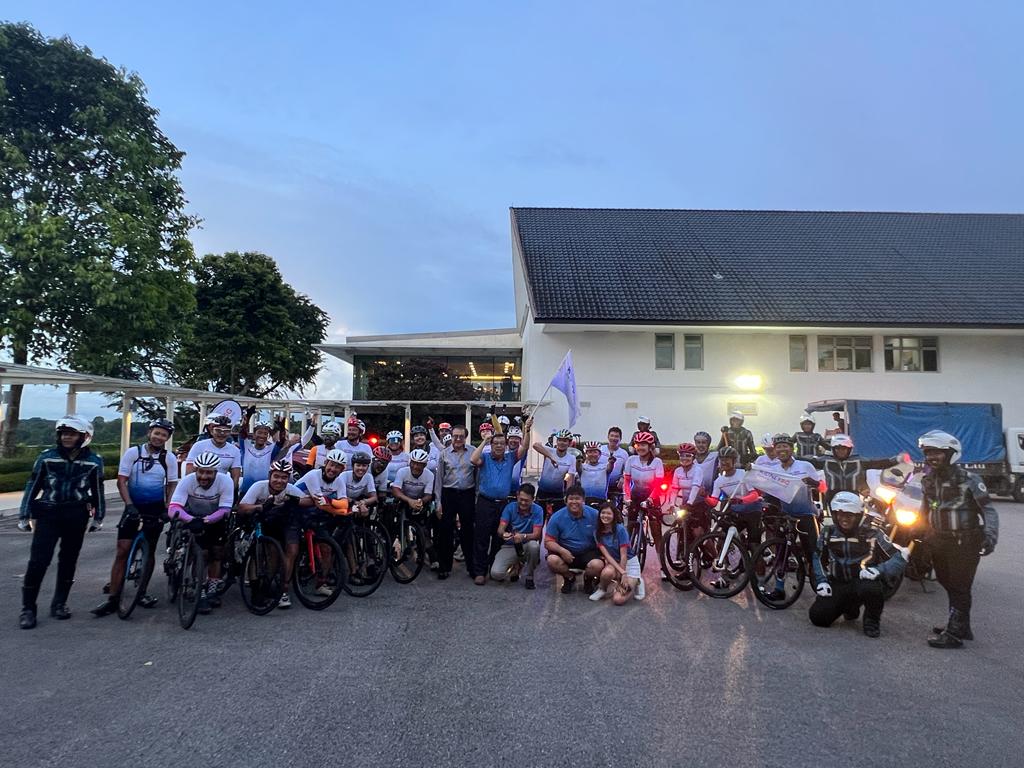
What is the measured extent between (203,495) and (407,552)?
8.32 feet

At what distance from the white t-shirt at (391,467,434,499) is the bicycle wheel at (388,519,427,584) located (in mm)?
342

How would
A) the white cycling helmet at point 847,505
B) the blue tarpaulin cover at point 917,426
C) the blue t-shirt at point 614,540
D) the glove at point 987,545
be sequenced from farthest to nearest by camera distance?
the blue tarpaulin cover at point 917,426 < the blue t-shirt at point 614,540 < the white cycling helmet at point 847,505 < the glove at point 987,545

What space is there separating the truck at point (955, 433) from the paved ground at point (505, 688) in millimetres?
11824

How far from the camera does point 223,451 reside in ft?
21.2

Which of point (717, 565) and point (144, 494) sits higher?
point (144, 494)

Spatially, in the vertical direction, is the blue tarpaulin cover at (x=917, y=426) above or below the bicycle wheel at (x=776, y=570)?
above

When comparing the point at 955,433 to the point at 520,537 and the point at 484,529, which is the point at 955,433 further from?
the point at 484,529

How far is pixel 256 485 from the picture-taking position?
19.8 feet

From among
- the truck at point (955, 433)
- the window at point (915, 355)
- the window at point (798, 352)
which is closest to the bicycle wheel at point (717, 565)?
the truck at point (955, 433)

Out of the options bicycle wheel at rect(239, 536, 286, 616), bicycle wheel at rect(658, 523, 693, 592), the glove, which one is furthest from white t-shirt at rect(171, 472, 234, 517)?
the glove

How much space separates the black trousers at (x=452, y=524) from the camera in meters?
7.36

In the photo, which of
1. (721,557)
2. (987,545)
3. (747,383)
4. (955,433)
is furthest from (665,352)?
(987,545)

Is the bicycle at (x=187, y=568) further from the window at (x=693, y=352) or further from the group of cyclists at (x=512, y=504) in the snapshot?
the window at (x=693, y=352)

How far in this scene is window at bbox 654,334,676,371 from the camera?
23.4 meters
